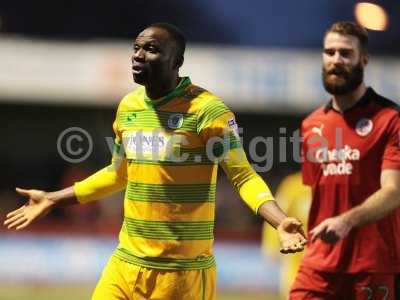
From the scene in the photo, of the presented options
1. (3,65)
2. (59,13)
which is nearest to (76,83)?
(3,65)

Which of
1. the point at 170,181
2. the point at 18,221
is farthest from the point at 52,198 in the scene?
the point at 170,181

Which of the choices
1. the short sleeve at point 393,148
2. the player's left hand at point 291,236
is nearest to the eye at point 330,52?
the short sleeve at point 393,148

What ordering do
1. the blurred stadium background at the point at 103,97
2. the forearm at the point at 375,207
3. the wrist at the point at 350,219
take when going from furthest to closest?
the blurred stadium background at the point at 103,97 → the forearm at the point at 375,207 → the wrist at the point at 350,219

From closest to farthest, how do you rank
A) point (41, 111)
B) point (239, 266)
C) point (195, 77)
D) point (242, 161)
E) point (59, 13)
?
point (242, 161) < point (239, 266) < point (195, 77) < point (41, 111) < point (59, 13)

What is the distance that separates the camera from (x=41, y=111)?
20062mm

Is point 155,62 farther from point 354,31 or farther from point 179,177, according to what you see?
point 354,31

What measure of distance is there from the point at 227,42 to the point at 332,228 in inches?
660

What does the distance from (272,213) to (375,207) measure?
0.67 meters

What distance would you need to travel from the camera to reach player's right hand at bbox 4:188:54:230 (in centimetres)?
536

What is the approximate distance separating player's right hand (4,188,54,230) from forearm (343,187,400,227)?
160 cm

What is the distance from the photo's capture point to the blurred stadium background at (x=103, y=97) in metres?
14.2

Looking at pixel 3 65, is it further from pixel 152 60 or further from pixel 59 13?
pixel 152 60

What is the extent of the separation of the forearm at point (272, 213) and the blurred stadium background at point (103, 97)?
28.2 ft
